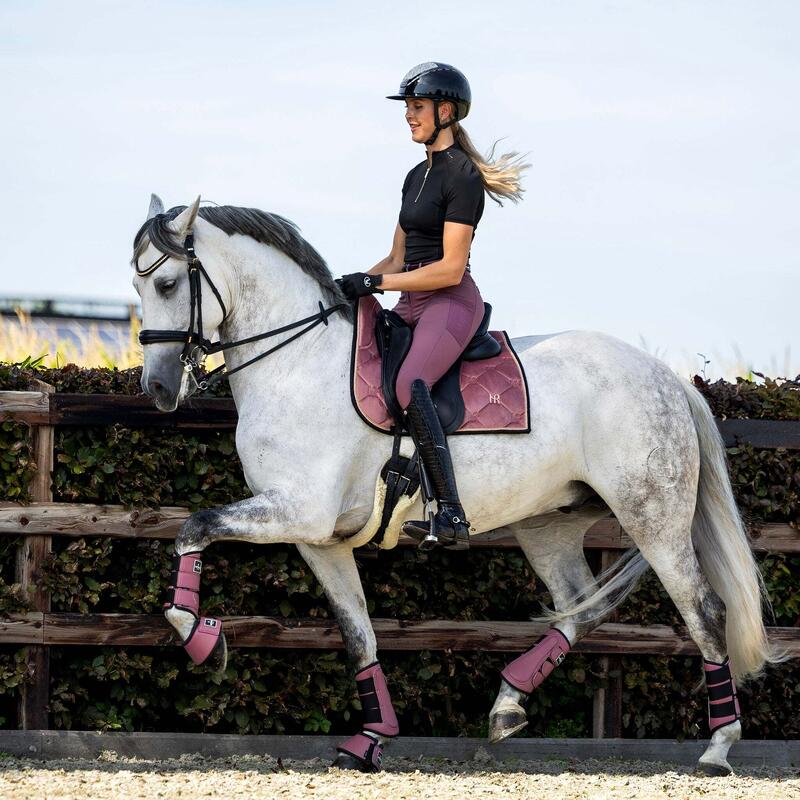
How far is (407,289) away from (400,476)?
0.87 m

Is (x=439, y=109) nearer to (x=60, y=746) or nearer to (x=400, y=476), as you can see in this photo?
(x=400, y=476)

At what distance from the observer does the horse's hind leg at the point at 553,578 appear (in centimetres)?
621

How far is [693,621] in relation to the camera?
6148mm

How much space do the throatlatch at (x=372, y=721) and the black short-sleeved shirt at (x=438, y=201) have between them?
2.06 meters

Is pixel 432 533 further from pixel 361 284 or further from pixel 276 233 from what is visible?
pixel 276 233

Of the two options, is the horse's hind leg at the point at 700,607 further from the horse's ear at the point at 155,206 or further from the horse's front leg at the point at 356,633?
the horse's ear at the point at 155,206

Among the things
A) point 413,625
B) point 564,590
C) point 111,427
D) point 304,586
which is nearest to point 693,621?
point 564,590

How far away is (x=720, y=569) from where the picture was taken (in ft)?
20.7

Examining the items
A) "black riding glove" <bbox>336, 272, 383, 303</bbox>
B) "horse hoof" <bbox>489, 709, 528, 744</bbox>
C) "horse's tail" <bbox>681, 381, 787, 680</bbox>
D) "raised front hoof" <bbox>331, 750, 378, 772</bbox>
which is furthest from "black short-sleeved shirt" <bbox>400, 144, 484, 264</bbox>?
"raised front hoof" <bbox>331, 750, 378, 772</bbox>

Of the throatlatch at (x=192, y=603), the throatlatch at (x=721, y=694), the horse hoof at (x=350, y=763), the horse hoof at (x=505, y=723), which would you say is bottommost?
the horse hoof at (x=350, y=763)

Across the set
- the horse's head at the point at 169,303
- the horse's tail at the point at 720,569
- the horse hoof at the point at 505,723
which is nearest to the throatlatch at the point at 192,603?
the horse's head at the point at 169,303

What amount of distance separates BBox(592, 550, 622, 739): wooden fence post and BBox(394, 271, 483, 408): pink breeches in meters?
1.94

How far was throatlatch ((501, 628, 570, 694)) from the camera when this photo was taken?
620 centimetres

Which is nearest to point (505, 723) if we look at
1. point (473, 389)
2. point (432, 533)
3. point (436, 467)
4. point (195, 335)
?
point (432, 533)
